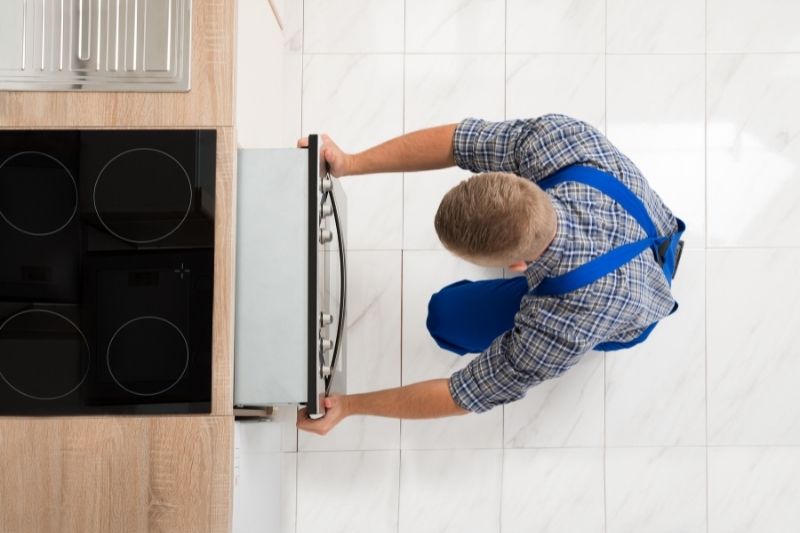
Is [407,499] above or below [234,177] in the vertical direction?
below

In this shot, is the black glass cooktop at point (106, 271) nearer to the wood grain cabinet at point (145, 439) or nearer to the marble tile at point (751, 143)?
the wood grain cabinet at point (145, 439)

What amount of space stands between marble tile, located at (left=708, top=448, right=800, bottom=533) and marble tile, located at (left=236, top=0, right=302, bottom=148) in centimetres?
163

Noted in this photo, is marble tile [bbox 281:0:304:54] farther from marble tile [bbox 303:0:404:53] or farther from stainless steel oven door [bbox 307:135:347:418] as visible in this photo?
stainless steel oven door [bbox 307:135:347:418]

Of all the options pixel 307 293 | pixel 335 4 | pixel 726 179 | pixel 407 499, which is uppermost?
pixel 335 4

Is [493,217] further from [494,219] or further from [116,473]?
[116,473]

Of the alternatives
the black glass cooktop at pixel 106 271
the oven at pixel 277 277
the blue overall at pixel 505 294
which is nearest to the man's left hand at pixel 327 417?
the oven at pixel 277 277

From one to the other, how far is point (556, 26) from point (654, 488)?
1.47 m

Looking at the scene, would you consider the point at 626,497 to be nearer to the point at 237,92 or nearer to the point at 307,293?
the point at 307,293

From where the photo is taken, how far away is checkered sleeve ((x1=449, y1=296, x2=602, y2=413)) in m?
1.23

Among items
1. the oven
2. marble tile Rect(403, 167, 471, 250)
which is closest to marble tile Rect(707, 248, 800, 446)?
marble tile Rect(403, 167, 471, 250)

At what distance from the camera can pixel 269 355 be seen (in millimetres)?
1220

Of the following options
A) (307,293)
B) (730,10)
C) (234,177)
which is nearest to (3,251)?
(234,177)

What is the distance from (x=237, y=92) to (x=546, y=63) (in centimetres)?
112

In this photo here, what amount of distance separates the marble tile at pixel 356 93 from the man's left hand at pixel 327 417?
2.92ft
